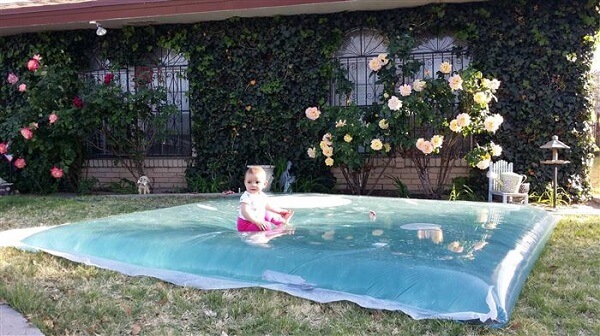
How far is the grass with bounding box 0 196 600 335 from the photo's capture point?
2854 millimetres

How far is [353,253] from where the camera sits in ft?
11.3

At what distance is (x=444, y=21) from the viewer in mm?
7586

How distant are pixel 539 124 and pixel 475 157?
1.12 meters

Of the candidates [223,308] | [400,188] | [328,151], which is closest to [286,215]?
[223,308]

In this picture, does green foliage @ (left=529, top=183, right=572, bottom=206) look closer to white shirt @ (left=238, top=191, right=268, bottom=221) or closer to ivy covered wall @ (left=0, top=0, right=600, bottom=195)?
ivy covered wall @ (left=0, top=0, right=600, bottom=195)

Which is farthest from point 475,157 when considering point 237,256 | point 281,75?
point 237,256

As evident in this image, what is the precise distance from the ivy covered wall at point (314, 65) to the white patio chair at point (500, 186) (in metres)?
0.47

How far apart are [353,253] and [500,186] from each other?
400 cm

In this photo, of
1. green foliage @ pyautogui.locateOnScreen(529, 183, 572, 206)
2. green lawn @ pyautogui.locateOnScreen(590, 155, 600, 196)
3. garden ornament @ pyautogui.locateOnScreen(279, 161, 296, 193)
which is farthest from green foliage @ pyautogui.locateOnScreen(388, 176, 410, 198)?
green lawn @ pyautogui.locateOnScreen(590, 155, 600, 196)

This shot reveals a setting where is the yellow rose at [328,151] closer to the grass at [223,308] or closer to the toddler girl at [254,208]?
the toddler girl at [254,208]

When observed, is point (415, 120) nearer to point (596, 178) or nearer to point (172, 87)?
point (172, 87)

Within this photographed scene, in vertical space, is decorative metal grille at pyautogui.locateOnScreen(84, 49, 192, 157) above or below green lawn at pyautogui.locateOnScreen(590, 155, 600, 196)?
above

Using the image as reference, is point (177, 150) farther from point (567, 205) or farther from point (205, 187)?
point (567, 205)

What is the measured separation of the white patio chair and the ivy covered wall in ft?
1.54
